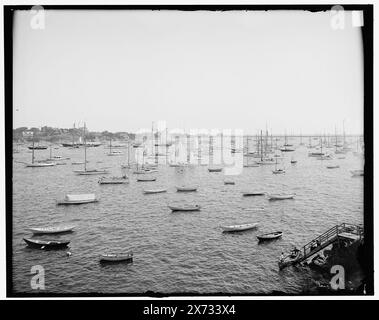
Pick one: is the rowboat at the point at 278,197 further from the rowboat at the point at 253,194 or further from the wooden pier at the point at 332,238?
the wooden pier at the point at 332,238

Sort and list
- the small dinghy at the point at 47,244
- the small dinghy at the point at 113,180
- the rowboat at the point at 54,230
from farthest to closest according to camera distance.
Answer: the small dinghy at the point at 113,180
the rowboat at the point at 54,230
the small dinghy at the point at 47,244

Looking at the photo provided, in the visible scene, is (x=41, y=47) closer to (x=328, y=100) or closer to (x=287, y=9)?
(x=287, y=9)

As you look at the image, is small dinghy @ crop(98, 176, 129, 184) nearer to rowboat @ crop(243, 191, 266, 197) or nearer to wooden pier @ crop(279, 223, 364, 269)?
rowboat @ crop(243, 191, 266, 197)

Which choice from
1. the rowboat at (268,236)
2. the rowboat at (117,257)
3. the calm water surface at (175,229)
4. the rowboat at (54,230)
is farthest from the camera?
the rowboat at (268,236)

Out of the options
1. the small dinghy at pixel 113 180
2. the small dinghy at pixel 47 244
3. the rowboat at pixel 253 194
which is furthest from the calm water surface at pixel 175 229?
the small dinghy at pixel 113 180

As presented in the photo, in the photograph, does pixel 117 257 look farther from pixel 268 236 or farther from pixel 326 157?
pixel 326 157
